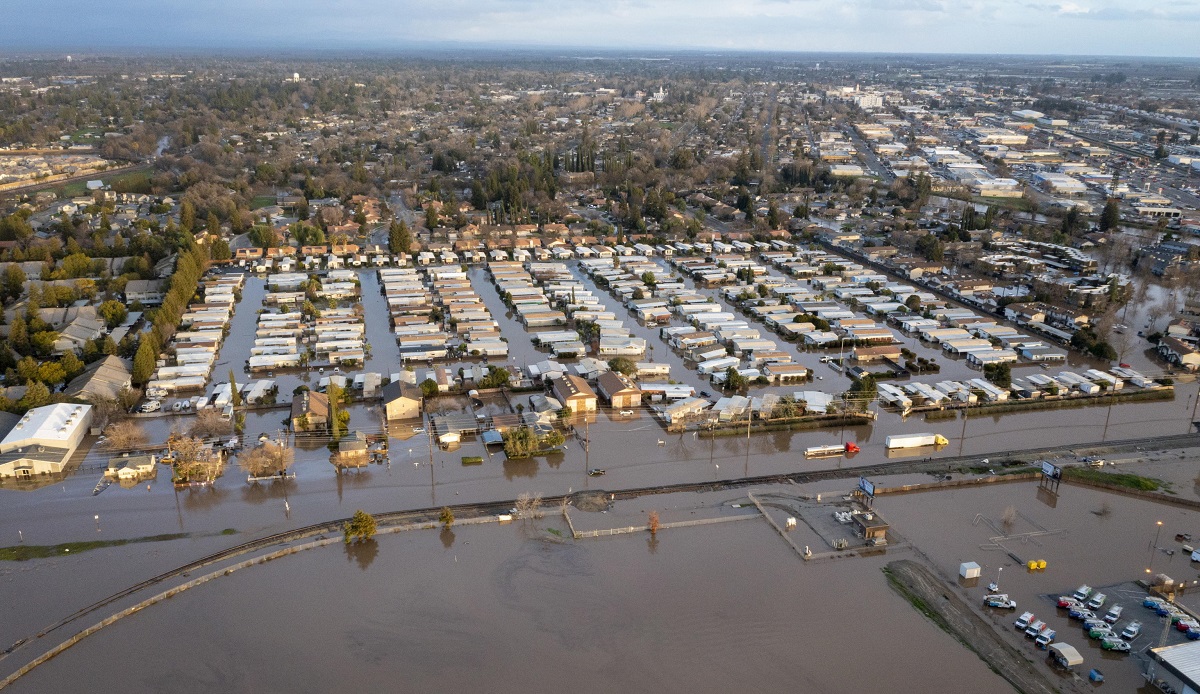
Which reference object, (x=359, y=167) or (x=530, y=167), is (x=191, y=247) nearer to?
(x=359, y=167)

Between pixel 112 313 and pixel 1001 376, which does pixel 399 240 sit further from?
pixel 1001 376

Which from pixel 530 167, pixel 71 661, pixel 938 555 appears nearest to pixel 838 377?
pixel 938 555

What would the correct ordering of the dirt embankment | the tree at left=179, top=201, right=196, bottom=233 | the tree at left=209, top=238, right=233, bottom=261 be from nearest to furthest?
the dirt embankment, the tree at left=209, top=238, right=233, bottom=261, the tree at left=179, top=201, right=196, bottom=233

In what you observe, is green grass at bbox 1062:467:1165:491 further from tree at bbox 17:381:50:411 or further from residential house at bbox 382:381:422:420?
tree at bbox 17:381:50:411

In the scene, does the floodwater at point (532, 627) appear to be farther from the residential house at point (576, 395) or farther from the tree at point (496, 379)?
the tree at point (496, 379)

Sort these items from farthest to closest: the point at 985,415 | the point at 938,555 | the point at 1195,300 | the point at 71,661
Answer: the point at 1195,300 → the point at 985,415 → the point at 938,555 → the point at 71,661

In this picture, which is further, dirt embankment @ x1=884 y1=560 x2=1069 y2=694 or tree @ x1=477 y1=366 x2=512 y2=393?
tree @ x1=477 y1=366 x2=512 y2=393

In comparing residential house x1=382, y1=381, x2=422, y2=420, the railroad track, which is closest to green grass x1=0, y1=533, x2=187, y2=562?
the railroad track
